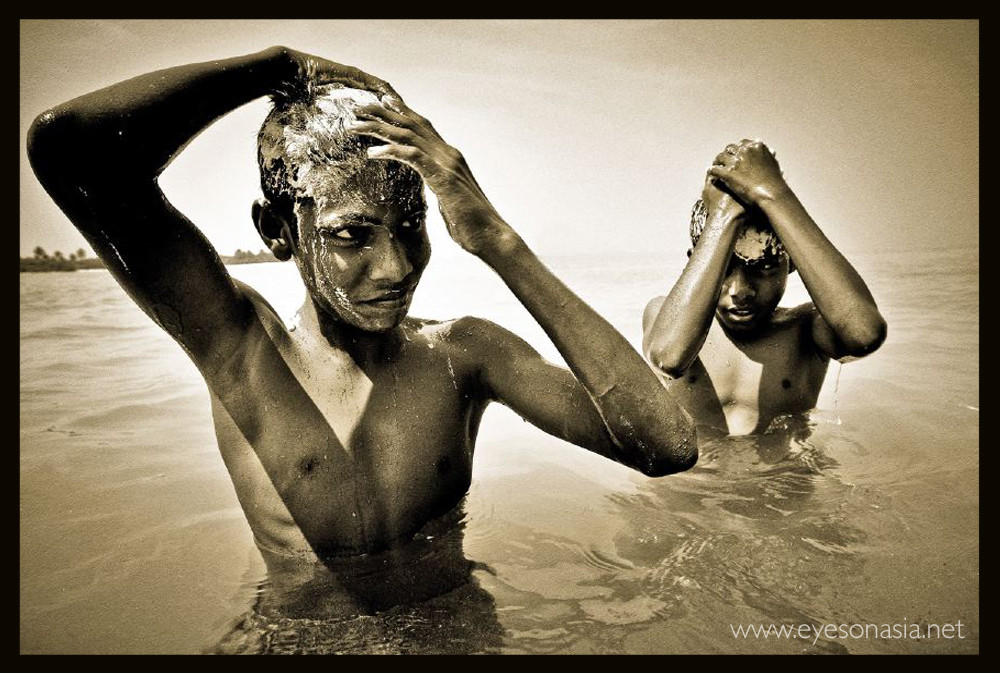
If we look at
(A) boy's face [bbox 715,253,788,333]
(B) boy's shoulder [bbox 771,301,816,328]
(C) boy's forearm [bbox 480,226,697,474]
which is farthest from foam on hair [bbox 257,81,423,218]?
(B) boy's shoulder [bbox 771,301,816,328]

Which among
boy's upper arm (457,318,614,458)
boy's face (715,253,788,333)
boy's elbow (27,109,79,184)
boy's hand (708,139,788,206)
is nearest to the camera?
boy's elbow (27,109,79,184)

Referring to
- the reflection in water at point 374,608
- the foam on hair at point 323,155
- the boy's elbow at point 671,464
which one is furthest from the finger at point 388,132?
the reflection in water at point 374,608

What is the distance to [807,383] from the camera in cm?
340

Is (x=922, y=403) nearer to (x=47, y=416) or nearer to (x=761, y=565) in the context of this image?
(x=761, y=565)

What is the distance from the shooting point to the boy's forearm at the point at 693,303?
2.76 meters

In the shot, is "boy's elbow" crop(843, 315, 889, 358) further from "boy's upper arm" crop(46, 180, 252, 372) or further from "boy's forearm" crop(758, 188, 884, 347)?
"boy's upper arm" crop(46, 180, 252, 372)

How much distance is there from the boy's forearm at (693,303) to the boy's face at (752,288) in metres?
0.27

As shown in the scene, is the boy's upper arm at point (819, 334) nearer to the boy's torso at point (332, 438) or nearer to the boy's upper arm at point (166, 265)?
the boy's torso at point (332, 438)

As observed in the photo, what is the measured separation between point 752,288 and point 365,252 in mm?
2173

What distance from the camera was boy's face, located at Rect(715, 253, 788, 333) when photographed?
121 inches

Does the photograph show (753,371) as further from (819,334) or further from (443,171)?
(443,171)

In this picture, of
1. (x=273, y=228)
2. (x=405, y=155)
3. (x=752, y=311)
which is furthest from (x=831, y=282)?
(x=273, y=228)

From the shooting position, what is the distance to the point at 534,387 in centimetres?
196

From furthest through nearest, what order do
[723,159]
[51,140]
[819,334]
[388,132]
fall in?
[819,334], [723,159], [388,132], [51,140]
